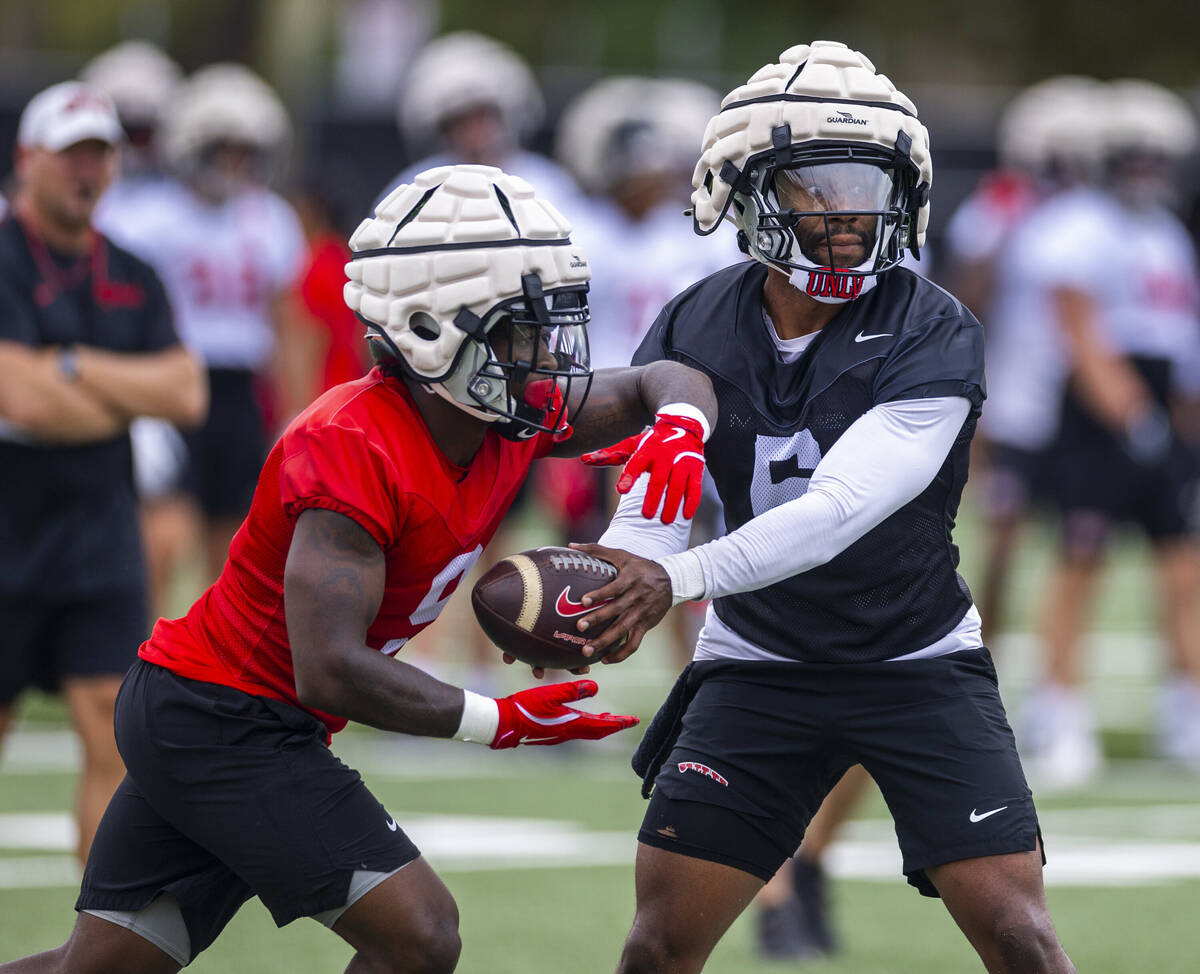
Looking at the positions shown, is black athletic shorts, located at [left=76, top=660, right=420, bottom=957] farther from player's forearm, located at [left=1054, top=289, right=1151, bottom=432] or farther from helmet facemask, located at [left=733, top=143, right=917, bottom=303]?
player's forearm, located at [left=1054, top=289, right=1151, bottom=432]

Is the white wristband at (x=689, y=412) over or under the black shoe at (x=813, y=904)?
over

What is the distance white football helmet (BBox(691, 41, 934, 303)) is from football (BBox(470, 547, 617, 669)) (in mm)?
741

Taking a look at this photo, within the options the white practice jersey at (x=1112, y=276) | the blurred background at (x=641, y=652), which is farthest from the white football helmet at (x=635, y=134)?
the white practice jersey at (x=1112, y=276)

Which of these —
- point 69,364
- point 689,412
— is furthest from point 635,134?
point 689,412

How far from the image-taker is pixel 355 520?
3.50 metres

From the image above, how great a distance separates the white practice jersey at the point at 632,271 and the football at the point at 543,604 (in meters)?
4.90

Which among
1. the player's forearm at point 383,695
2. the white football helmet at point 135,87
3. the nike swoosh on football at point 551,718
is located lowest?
the nike swoosh on football at point 551,718

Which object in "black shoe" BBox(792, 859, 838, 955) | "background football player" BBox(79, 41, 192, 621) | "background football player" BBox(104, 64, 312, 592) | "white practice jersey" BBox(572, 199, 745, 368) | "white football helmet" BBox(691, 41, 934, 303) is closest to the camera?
"white football helmet" BBox(691, 41, 934, 303)

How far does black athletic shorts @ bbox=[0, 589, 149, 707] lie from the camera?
5312mm

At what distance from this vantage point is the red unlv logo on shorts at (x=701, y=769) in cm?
398

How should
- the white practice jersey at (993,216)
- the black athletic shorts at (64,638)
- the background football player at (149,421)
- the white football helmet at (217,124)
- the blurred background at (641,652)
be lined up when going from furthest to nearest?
the white practice jersey at (993,216) → the white football helmet at (217,124) → the background football player at (149,421) → the blurred background at (641,652) → the black athletic shorts at (64,638)

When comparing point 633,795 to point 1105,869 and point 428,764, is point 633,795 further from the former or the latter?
point 1105,869

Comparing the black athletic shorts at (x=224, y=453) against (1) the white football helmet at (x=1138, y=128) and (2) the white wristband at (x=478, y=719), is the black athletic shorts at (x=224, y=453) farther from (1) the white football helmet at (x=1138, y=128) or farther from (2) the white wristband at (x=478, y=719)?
(2) the white wristband at (x=478, y=719)

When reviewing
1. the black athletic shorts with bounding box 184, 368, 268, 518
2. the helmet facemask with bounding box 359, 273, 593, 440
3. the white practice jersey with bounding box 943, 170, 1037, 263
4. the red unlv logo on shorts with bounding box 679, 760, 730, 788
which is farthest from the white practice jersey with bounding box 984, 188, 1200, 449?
the helmet facemask with bounding box 359, 273, 593, 440
